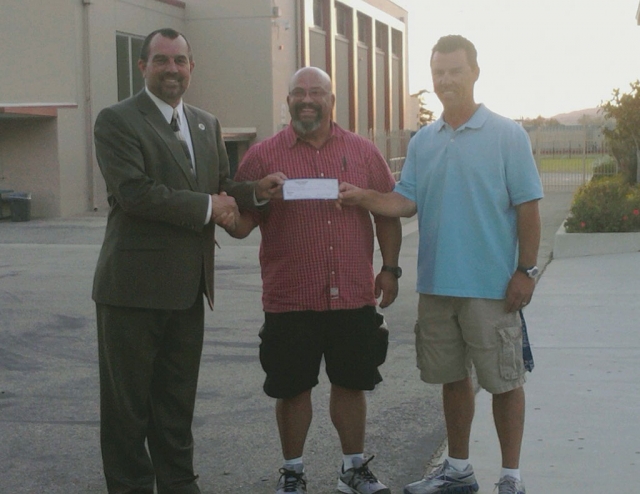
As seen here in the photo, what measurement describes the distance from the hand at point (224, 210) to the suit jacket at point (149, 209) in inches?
2.6

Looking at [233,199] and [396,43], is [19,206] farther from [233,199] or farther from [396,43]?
[396,43]

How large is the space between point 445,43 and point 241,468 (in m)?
2.44

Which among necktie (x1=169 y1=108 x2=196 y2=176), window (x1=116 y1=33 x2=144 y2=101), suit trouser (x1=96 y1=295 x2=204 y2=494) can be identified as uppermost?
window (x1=116 y1=33 x2=144 y2=101)

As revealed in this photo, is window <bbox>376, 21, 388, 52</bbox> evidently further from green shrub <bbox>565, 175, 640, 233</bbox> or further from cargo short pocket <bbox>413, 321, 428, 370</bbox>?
cargo short pocket <bbox>413, 321, 428, 370</bbox>

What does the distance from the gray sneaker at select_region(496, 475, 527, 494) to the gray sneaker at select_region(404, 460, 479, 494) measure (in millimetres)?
230

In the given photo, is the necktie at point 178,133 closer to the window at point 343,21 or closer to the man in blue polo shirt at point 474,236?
the man in blue polo shirt at point 474,236

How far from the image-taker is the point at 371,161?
5070mm

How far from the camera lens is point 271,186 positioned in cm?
480

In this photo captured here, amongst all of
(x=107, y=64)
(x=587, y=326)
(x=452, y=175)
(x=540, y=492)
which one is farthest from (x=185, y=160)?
(x=107, y=64)

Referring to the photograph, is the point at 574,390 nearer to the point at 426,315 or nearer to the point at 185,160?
the point at 426,315

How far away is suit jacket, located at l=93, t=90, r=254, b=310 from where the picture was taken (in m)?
4.48

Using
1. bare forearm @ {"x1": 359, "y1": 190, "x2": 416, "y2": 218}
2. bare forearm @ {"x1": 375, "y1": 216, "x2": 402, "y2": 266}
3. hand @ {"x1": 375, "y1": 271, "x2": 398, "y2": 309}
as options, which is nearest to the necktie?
bare forearm @ {"x1": 359, "y1": 190, "x2": 416, "y2": 218}

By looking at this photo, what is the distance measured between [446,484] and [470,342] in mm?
751

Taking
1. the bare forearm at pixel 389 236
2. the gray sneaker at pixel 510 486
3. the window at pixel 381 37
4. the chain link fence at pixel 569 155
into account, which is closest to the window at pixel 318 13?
the chain link fence at pixel 569 155
